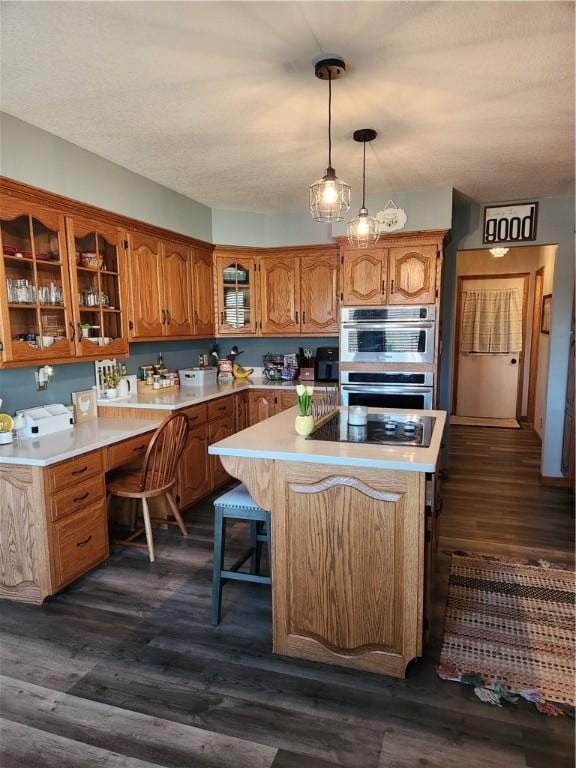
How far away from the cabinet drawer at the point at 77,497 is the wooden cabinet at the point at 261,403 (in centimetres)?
197

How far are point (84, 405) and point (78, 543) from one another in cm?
105

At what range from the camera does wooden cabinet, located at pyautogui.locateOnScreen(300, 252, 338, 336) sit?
14.8ft

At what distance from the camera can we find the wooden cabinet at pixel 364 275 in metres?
4.03

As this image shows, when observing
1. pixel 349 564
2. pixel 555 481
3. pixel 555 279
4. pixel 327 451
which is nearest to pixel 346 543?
pixel 349 564

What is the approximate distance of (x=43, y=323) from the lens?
9.07 ft

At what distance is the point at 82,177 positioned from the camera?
118 inches

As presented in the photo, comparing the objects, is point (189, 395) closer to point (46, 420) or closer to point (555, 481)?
point (46, 420)

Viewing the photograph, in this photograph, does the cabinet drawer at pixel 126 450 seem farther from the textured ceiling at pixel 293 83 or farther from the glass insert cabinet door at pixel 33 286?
the textured ceiling at pixel 293 83

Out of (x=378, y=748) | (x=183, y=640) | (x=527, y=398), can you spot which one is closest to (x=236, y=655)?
(x=183, y=640)

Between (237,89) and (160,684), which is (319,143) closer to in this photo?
Result: (237,89)

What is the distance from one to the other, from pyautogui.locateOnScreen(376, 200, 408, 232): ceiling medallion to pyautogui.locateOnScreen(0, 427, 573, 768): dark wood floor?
8.81 feet

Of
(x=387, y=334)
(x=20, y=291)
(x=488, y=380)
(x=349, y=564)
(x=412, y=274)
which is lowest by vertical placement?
(x=349, y=564)

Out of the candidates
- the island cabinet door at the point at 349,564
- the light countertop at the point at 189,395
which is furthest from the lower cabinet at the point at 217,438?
the island cabinet door at the point at 349,564

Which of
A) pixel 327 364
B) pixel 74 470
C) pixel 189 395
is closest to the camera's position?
pixel 74 470
